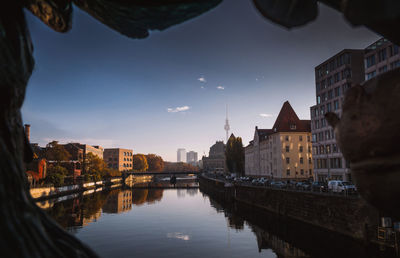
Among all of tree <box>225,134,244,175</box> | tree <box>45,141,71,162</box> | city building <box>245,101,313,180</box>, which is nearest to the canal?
tree <box>45,141,71,162</box>

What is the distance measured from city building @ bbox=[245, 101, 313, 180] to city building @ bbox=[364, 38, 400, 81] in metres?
28.0

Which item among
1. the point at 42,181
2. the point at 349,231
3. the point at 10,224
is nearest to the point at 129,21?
the point at 10,224

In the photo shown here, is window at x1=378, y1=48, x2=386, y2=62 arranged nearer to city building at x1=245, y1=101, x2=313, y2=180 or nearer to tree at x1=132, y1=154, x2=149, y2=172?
city building at x1=245, y1=101, x2=313, y2=180

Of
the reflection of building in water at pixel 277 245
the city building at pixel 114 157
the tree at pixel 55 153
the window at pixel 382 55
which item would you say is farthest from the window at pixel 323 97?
the city building at pixel 114 157

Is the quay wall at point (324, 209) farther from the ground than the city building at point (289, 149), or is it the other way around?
the city building at point (289, 149)

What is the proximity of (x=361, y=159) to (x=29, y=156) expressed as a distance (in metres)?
2.55

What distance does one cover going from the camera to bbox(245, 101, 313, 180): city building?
67.3 m

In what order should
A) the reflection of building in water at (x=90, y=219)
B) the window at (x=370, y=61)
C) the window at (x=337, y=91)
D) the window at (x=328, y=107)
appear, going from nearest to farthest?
the reflection of building in water at (x=90, y=219) → the window at (x=370, y=61) → the window at (x=337, y=91) → the window at (x=328, y=107)

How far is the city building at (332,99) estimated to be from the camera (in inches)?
1913

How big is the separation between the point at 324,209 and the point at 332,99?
3133cm

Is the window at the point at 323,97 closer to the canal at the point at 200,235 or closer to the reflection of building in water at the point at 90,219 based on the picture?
the canal at the point at 200,235

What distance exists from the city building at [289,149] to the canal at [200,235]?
2629cm

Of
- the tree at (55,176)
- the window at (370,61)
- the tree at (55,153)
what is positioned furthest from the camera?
the tree at (55,153)

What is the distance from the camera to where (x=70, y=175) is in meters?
76.2
